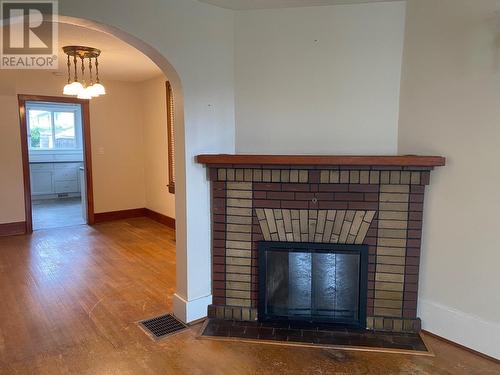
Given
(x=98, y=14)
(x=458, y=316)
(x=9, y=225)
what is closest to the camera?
(x=98, y=14)

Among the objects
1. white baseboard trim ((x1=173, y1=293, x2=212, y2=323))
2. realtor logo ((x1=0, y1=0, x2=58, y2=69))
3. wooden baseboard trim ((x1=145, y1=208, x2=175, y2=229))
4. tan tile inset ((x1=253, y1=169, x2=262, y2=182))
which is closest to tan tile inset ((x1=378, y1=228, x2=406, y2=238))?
tan tile inset ((x1=253, y1=169, x2=262, y2=182))

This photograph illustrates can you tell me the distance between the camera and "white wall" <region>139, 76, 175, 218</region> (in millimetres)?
5801

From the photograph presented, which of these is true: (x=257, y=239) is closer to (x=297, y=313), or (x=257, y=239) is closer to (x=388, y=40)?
(x=297, y=313)

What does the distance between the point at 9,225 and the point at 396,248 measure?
526cm

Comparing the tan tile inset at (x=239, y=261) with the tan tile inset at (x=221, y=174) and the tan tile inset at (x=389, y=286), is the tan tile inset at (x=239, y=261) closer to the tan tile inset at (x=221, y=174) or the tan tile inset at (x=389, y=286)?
the tan tile inset at (x=221, y=174)

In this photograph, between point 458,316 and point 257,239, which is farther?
point 257,239

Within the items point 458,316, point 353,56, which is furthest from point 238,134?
point 458,316

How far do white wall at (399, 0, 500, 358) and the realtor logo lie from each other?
2.35m

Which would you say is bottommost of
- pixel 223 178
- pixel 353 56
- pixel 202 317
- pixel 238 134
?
pixel 202 317

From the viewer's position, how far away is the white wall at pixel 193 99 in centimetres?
249

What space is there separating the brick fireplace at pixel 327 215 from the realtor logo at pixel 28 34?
1.29 metres

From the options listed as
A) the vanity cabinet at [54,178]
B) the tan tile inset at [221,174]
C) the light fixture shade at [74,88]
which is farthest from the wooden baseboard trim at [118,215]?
the tan tile inset at [221,174]

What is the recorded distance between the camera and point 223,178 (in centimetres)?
278

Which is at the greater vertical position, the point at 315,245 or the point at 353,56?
the point at 353,56
